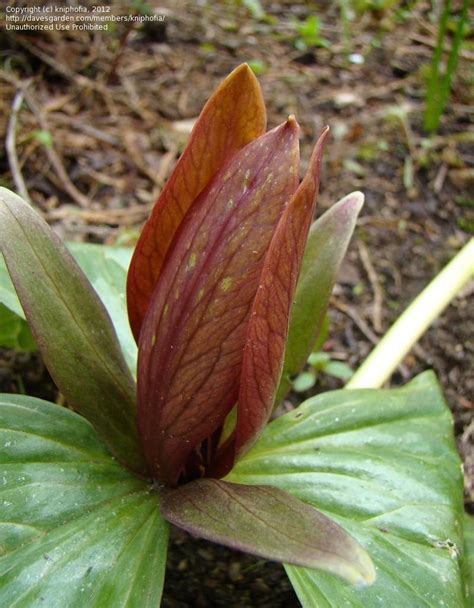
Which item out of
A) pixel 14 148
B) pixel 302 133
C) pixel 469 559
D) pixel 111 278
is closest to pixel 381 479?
pixel 469 559

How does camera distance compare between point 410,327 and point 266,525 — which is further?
point 410,327

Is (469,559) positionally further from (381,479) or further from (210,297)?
(210,297)

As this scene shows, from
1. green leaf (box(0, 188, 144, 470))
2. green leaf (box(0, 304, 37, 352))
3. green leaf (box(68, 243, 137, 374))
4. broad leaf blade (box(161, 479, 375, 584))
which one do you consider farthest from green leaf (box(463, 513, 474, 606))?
green leaf (box(0, 304, 37, 352))

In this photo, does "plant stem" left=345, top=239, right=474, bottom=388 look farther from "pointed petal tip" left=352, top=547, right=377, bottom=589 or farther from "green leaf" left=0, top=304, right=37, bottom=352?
"pointed petal tip" left=352, top=547, right=377, bottom=589

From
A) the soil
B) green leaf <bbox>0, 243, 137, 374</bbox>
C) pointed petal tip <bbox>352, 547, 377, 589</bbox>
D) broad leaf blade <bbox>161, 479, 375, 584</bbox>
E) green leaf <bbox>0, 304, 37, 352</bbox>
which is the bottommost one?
the soil

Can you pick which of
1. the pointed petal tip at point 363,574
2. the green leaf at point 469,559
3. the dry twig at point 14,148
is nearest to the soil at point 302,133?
the dry twig at point 14,148

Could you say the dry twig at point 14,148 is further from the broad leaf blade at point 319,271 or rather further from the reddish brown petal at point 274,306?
the reddish brown petal at point 274,306
